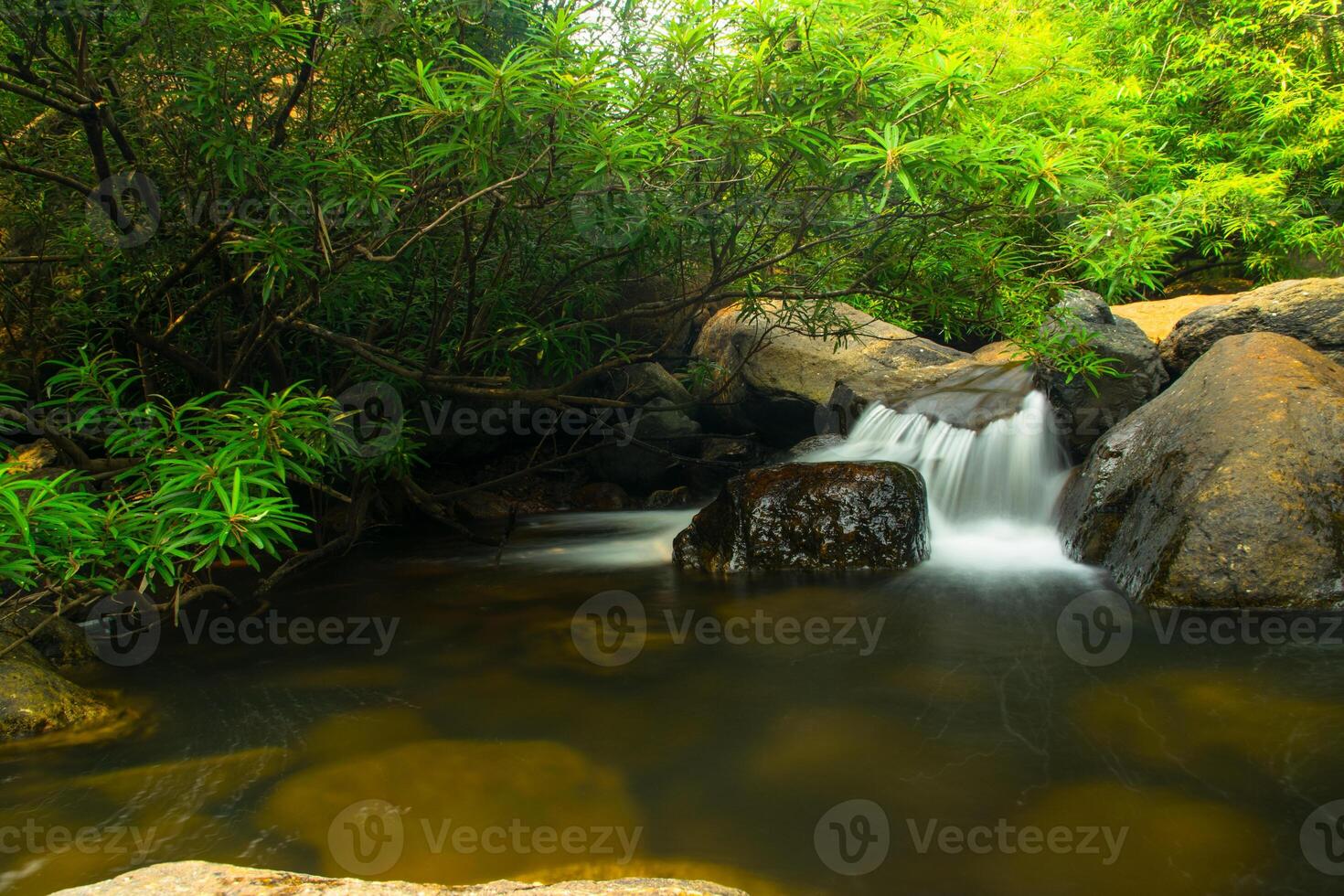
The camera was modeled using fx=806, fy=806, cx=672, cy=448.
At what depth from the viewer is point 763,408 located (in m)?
9.05

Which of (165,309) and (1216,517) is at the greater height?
(165,309)

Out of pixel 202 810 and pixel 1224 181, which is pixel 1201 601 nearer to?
pixel 202 810

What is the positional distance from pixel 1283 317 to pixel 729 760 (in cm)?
623


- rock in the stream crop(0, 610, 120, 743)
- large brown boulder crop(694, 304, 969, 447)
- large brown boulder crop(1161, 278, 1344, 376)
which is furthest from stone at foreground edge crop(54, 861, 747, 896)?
large brown boulder crop(694, 304, 969, 447)

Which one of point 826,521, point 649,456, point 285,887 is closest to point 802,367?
point 649,456

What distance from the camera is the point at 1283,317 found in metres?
6.45

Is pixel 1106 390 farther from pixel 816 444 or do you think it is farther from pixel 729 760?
pixel 729 760

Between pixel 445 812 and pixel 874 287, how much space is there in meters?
3.23

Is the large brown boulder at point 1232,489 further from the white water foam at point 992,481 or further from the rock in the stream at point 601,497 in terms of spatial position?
the rock in the stream at point 601,497

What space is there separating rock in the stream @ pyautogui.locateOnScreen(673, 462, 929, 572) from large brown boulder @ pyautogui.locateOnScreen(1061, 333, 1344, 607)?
49.6 inches

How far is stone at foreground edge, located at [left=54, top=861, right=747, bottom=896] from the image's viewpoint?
62.9 inches

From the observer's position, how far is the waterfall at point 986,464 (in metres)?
6.15

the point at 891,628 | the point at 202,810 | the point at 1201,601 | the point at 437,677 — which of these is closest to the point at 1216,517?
the point at 1201,601

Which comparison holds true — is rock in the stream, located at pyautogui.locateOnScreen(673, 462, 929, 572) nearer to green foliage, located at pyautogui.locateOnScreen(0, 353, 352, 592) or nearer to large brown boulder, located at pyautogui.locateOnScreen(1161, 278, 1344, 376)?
large brown boulder, located at pyautogui.locateOnScreen(1161, 278, 1344, 376)
